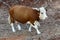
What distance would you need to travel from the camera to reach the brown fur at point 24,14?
7211mm

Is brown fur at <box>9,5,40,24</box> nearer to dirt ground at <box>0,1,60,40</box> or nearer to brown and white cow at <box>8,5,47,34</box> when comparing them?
brown and white cow at <box>8,5,47,34</box>

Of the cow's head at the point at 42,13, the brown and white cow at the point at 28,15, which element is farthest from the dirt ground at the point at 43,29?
the cow's head at the point at 42,13

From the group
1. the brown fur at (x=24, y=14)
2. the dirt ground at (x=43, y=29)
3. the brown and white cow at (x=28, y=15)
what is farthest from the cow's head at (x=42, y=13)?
the dirt ground at (x=43, y=29)

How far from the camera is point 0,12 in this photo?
10.6m

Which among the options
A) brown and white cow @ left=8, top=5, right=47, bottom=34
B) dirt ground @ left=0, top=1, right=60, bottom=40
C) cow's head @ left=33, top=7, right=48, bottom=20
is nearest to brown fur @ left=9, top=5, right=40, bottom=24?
brown and white cow @ left=8, top=5, right=47, bottom=34

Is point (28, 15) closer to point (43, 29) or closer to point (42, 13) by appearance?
point (42, 13)

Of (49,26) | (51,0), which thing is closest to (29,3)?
(51,0)

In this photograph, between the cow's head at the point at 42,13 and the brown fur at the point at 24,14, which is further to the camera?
the brown fur at the point at 24,14

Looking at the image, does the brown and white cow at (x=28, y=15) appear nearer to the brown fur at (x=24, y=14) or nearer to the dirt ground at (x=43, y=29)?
the brown fur at (x=24, y=14)

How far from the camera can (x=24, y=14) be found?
7.33m

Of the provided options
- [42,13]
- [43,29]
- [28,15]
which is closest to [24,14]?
[28,15]

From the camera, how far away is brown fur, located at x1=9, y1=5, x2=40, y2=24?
23.7 ft

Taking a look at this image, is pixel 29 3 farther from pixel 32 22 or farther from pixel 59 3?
pixel 32 22

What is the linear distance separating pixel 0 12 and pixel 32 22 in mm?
3644
